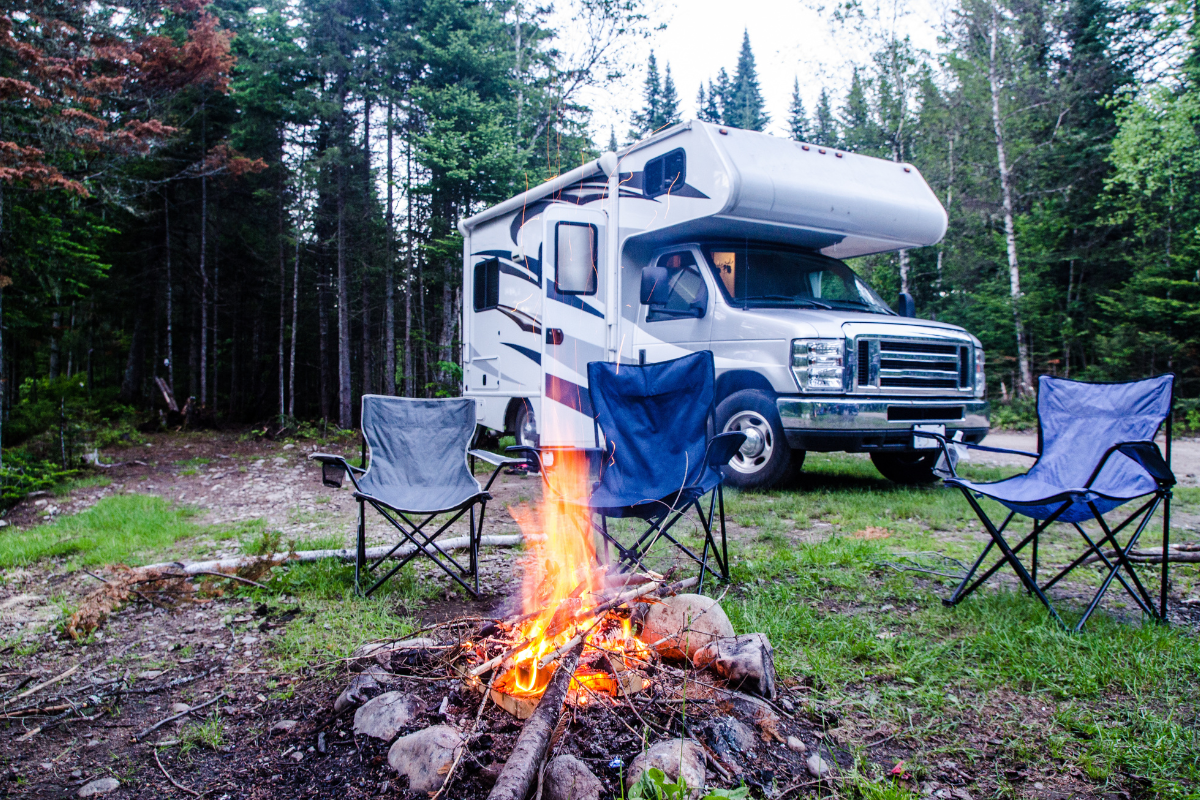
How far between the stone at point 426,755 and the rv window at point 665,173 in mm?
4751

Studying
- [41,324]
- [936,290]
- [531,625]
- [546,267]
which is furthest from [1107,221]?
[41,324]

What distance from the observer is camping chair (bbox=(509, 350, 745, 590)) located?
125 inches

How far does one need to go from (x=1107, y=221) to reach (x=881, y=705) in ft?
48.9

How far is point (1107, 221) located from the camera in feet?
43.8

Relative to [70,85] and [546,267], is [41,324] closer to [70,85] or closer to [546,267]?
[70,85]

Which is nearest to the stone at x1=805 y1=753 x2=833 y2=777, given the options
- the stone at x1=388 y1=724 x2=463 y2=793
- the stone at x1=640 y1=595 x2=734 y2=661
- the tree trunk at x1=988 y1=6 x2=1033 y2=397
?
the stone at x1=640 y1=595 x2=734 y2=661

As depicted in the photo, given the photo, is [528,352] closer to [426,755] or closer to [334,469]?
[334,469]

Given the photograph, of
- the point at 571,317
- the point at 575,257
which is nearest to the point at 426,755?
the point at 575,257

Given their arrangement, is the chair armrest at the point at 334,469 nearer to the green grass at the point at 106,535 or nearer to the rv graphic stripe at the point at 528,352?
the green grass at the point at 106,535

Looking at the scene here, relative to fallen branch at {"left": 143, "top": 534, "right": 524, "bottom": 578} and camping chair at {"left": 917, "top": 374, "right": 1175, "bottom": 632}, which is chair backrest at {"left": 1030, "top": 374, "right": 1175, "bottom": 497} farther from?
fallen branch at {"left": 143, "top": 534, "right": 524, "bottom": 578}

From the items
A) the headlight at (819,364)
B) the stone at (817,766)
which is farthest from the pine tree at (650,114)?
the stone at (817,766)

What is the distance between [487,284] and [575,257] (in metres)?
2.07

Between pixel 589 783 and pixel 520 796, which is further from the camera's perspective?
pixel 589 783

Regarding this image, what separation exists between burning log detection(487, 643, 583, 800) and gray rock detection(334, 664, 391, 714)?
587 millimetres
